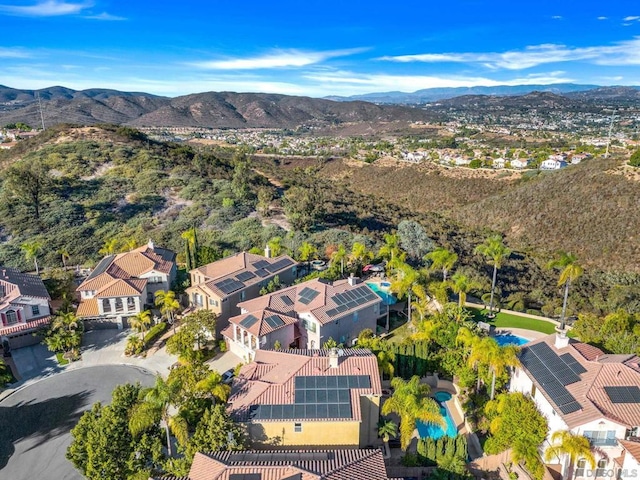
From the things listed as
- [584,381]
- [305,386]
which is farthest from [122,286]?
[584,381]

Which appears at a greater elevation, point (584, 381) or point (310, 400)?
point (584, 381)

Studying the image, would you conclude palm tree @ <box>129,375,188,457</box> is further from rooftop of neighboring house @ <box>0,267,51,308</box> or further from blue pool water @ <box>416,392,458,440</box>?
rooftop of neighboring house @ <box>0,267,51,308</box>

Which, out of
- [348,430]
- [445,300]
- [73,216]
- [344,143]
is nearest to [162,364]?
[348,430]

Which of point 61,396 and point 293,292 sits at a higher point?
point 293,292

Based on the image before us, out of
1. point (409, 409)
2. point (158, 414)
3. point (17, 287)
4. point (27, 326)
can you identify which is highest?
point (17, 287)

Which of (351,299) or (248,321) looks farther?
(351,299)

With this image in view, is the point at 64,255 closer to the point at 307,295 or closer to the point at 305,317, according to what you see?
the point at 307,295

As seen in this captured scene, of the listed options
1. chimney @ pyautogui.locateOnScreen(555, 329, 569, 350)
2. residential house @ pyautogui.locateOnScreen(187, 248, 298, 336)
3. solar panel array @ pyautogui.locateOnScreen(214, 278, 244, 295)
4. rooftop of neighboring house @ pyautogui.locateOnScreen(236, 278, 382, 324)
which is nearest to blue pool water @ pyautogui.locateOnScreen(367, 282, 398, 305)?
rooftop of neighboring house @ pyautogui.locateOnScreen(236, 278, 382, 324)

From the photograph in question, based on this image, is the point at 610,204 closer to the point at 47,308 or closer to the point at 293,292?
the point at 293,292
